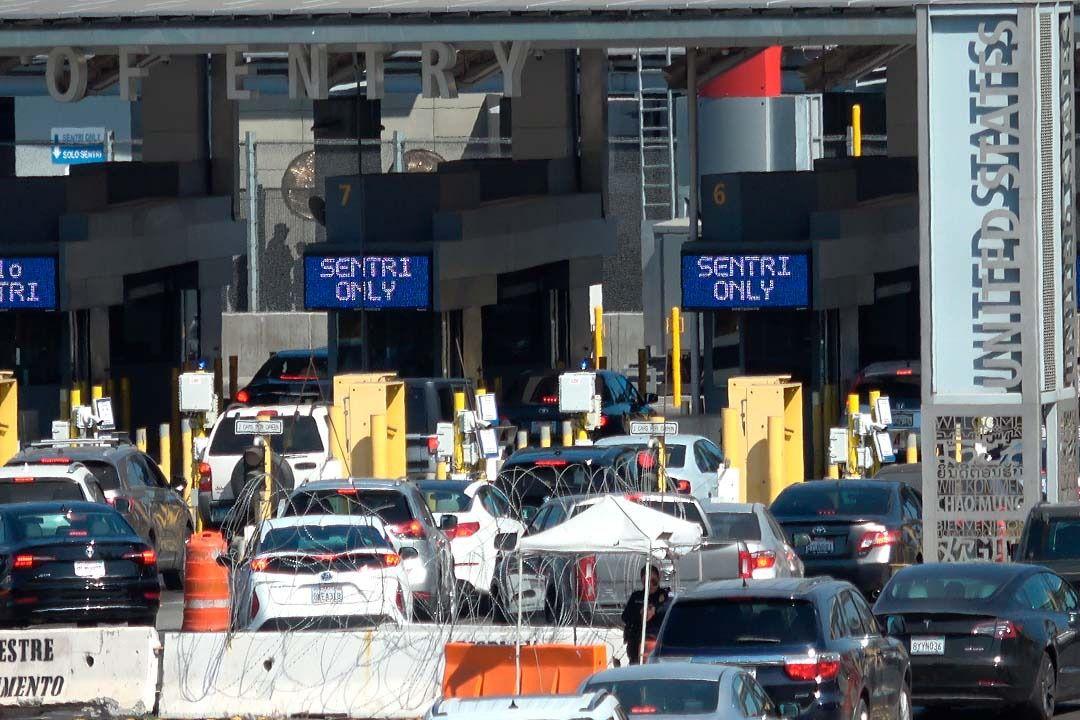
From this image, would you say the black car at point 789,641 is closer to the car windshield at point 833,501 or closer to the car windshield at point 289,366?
the car windshield at point 833,501

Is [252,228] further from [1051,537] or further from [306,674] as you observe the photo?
[306,674]

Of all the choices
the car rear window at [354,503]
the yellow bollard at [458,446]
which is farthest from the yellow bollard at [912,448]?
the car rear window at [354,503]

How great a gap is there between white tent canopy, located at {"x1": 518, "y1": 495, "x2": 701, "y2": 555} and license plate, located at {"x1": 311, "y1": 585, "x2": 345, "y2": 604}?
6.80 ft

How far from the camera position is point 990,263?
73.3 feet

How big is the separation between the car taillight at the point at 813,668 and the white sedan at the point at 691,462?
1251 cm

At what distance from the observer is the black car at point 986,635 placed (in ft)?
54.2

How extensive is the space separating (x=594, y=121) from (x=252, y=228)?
10972 millimetres

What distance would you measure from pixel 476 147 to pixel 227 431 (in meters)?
30.2

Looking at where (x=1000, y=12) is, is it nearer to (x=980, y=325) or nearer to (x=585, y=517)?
(x=980, y=325)

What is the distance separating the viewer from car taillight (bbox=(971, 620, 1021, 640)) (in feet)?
54.3

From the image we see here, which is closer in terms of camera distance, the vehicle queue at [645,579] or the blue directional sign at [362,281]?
the vehicle queue at [645,579]

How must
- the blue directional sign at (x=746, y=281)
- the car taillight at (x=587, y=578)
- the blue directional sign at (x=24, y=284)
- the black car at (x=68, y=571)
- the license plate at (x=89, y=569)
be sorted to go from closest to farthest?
the car taillight at (x=587, y=578)
the black car at (x=68, y=571)
the license plate at (x=89, y=569)
the blue directional sign at (x=746, y=281)
the blue directional sign at (x=24, y=284)

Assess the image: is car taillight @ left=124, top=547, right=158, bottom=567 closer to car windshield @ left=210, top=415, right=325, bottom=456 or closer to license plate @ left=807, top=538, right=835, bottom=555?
car windshield @ left=210, top=415, right=325, bottom=456

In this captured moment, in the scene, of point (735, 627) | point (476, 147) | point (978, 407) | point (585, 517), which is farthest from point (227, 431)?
point (476, 147)
